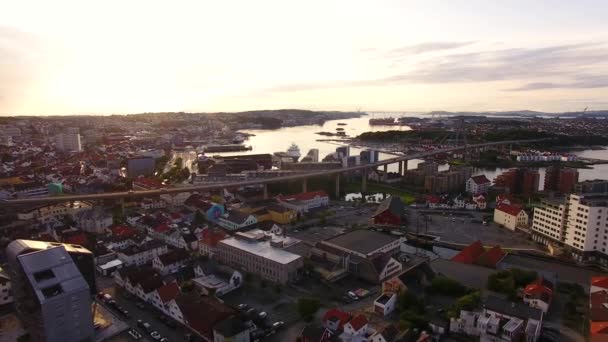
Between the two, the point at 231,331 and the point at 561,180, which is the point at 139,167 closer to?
the point at 231,331

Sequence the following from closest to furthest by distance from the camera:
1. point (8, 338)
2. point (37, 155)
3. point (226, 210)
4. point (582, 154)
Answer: point (8, 338), point (226, 210), point (37, 155), point (582, 154)

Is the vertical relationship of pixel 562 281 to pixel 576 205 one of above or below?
below

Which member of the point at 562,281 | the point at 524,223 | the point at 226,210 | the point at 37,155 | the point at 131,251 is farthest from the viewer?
the point at 37,155

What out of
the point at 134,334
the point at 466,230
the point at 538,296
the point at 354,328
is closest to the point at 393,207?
the point at 466,230

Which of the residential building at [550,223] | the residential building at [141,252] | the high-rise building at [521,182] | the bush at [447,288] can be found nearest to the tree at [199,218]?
the residential building at [141,252]

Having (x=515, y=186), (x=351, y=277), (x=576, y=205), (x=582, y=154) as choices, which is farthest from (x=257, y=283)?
(x=582, y=154)

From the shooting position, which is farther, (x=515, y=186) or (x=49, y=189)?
(x=515, y=186)

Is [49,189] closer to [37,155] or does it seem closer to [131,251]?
[131,251]

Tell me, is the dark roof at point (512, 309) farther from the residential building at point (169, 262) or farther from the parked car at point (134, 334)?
the residential building at point (169, 262)
